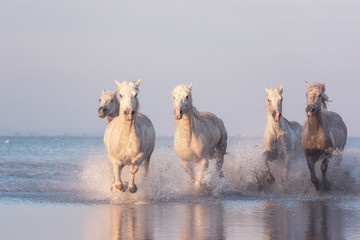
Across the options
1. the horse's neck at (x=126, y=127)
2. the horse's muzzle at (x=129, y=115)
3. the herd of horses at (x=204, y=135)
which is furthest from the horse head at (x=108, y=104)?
the horse's muzzle at (x=129, y=115)

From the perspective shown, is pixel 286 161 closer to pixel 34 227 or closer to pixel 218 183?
pixel 218 183

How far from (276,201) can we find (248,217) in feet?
8.99

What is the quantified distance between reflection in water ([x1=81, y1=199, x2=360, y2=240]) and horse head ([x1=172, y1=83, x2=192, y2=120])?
1.69 metres

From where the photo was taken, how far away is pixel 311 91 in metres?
13.5

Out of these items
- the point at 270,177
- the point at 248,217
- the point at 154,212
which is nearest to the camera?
the point at 248,217

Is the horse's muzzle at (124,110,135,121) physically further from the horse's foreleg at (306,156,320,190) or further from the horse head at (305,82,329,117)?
the horse's foreleg at (306,156,320,190)

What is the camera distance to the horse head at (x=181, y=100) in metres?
12.5

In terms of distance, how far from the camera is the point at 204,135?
44.9ft

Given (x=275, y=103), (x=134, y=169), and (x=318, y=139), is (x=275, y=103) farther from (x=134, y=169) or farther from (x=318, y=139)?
(x=134, y=169)

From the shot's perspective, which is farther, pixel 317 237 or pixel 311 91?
pixel 311 91

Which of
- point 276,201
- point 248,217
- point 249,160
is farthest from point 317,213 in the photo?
point 249,160

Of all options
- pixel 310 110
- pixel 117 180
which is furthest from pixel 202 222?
pixel 310 110

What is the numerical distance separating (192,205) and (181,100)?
206cm

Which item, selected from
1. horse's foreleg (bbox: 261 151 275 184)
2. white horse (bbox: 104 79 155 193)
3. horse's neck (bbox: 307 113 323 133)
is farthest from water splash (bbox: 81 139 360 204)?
horse's neck (bbox: 307 113 323 133)
